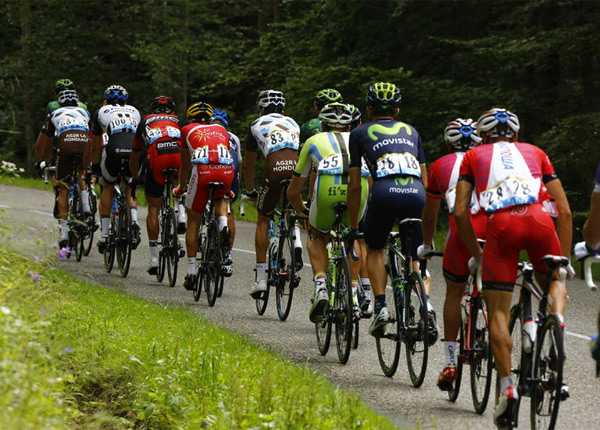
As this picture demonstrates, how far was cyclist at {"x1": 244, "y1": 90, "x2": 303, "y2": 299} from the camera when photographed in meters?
12.9

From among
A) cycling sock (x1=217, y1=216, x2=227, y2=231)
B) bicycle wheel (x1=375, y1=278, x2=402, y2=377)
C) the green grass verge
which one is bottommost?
the green grass verge

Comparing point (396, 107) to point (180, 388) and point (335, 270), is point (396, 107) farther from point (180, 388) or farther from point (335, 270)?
point (180, 388)

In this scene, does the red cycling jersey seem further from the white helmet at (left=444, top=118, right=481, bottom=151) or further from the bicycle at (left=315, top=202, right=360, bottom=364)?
the white helmet at (left=444, top=118, right=481, bottom=151)

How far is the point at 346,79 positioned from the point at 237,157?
1093cm

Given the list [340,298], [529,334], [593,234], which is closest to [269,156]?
[340,298]

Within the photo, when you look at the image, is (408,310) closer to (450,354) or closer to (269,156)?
(450,354)

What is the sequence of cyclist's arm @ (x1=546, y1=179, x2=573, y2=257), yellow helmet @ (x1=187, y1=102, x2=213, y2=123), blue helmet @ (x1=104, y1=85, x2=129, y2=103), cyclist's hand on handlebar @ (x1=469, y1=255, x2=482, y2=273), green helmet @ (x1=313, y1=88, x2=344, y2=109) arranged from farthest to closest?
blue helmet @ (x1=104, y1=85, x2=129, y2=103)
yellow helmet @ (x1=187, y1=102, x2=213, y2=123)
green helmet @ (x1=313, y1=88, x2=344, y2=109)
cyclist's hand on handlebar @ (x1=469, y1=255, x2=482, y2=273)
cyclist's arm @ (x1=546, y1=179, x2=573, y2=257)

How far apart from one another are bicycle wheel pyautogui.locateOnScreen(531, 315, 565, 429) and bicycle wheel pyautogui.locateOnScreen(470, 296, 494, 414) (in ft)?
2.90

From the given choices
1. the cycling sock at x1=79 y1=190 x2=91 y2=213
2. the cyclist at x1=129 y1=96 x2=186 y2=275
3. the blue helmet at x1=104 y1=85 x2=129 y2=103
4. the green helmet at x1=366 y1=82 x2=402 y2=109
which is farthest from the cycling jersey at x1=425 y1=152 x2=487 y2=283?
the cycling sock at x1=79 y1=190 x2=91 y2=213

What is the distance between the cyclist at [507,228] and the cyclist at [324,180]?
9.33ft

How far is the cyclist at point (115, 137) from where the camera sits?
1587 centimetres

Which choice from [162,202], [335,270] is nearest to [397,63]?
[162,202]

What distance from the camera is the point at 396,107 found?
9.76 m

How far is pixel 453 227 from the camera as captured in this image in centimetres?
859
